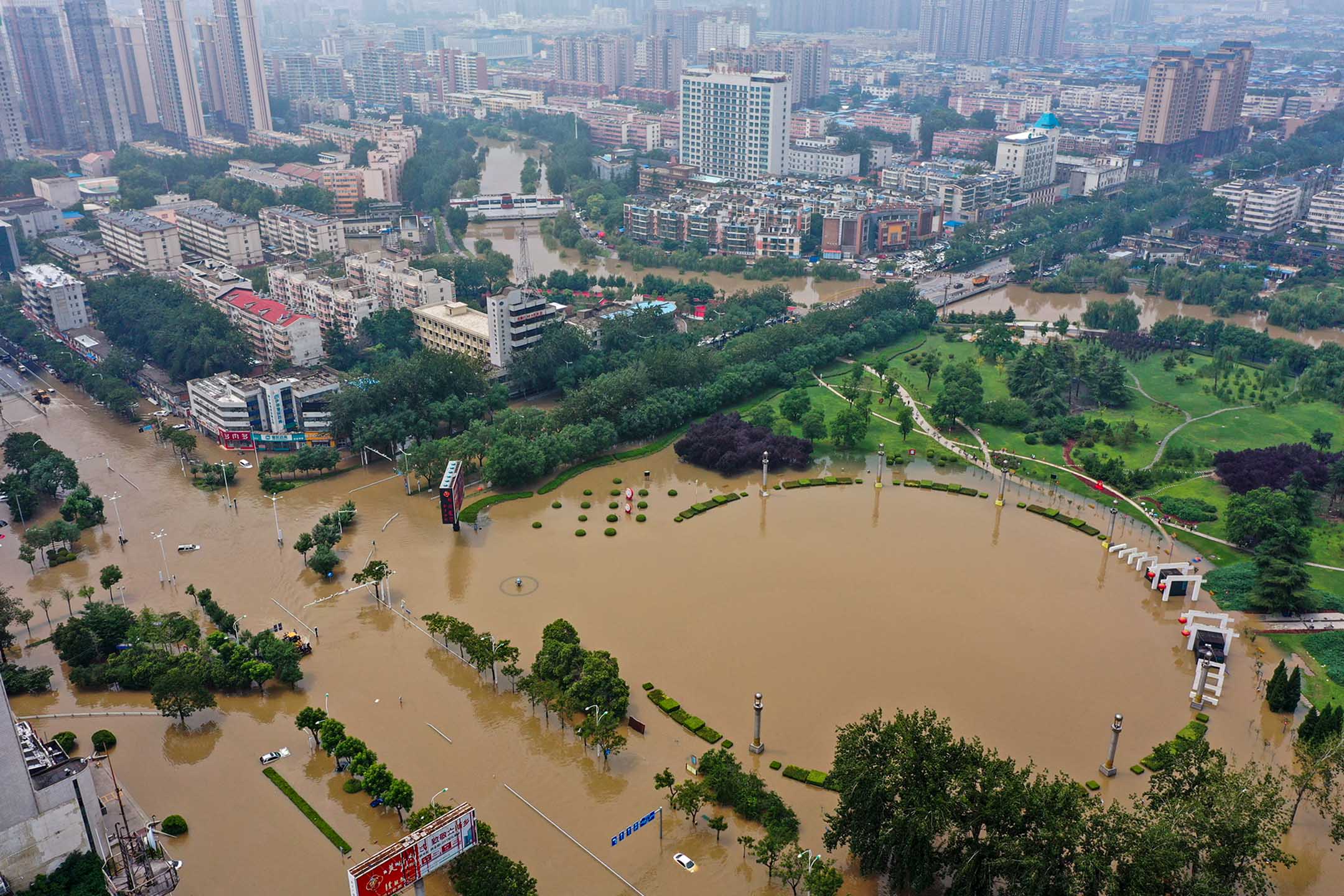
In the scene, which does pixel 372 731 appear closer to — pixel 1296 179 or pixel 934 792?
pixel 934 792

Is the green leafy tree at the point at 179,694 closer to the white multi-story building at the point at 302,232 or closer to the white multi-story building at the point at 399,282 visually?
the white multi-story building at the point at 399,282

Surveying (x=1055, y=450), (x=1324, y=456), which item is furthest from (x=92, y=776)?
(x=1324, y=456)

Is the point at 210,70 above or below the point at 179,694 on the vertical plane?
above

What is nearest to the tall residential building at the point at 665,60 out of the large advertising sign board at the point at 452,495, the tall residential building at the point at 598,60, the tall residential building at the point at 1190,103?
the tall residential building at the point at 598,60

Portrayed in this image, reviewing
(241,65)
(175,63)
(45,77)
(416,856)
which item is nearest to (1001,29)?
(241,65)

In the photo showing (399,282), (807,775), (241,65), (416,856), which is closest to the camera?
(416,856)

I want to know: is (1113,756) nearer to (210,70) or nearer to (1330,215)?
(1330,215)
